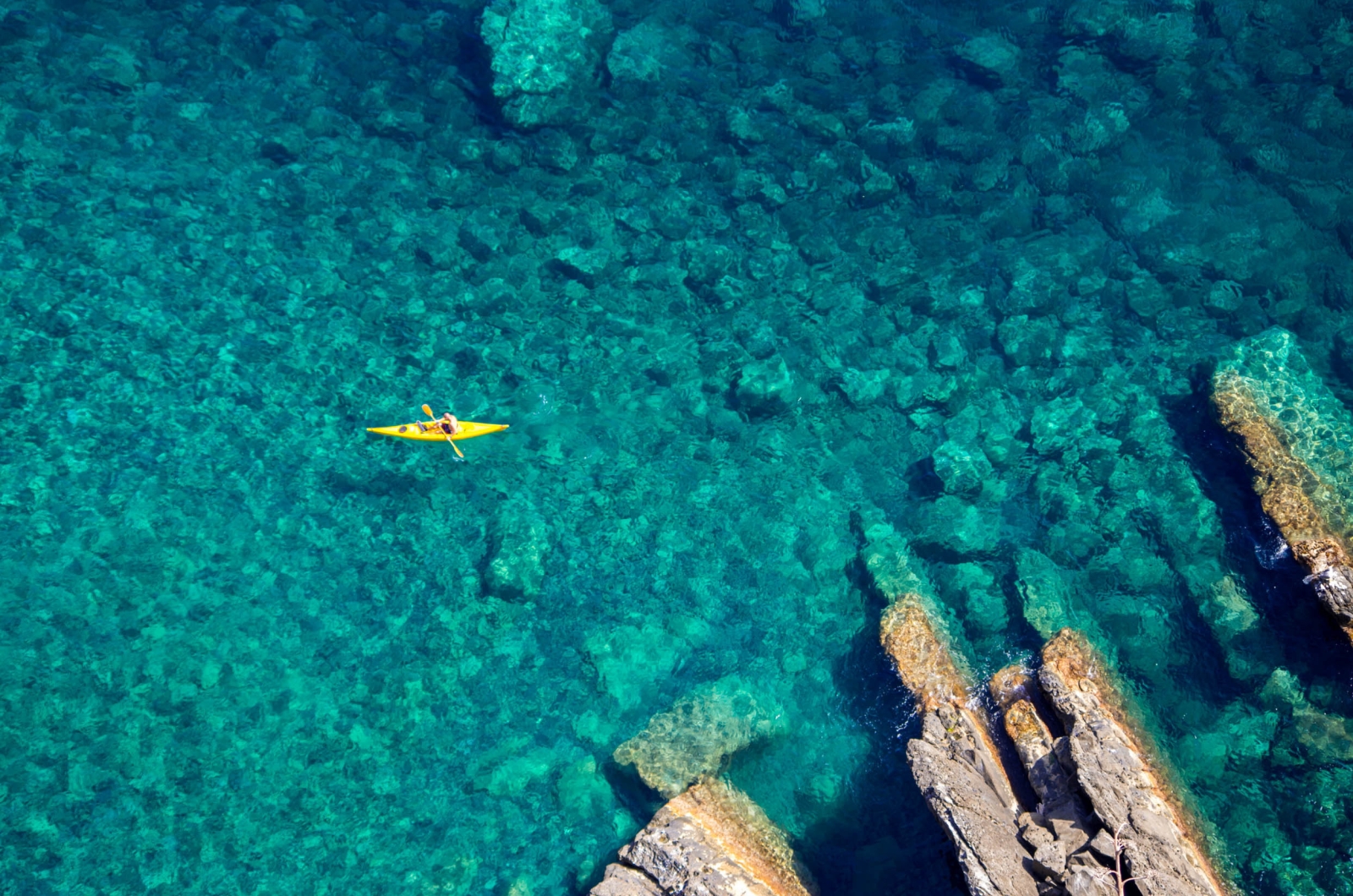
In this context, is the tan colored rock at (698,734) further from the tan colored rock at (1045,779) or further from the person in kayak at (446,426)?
the person in kayak at (446,426)

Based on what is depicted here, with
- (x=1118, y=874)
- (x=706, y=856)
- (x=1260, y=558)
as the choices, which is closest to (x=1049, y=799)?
(x=1118, y=874)

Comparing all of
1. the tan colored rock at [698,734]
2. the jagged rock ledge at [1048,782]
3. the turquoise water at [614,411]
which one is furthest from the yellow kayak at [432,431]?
the jagged rock ledge at [1048,782]

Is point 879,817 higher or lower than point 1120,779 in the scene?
lower

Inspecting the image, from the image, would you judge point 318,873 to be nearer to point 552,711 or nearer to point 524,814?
point 524,814

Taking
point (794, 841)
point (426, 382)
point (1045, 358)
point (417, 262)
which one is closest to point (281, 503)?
point (426, 382)

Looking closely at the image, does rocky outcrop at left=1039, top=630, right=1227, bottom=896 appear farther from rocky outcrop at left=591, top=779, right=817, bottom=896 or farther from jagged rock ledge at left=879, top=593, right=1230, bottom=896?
rocky outcrop at left=591, top=779, right=817, bottom=896

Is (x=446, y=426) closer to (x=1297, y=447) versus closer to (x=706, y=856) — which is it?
(x=706, y=856)
